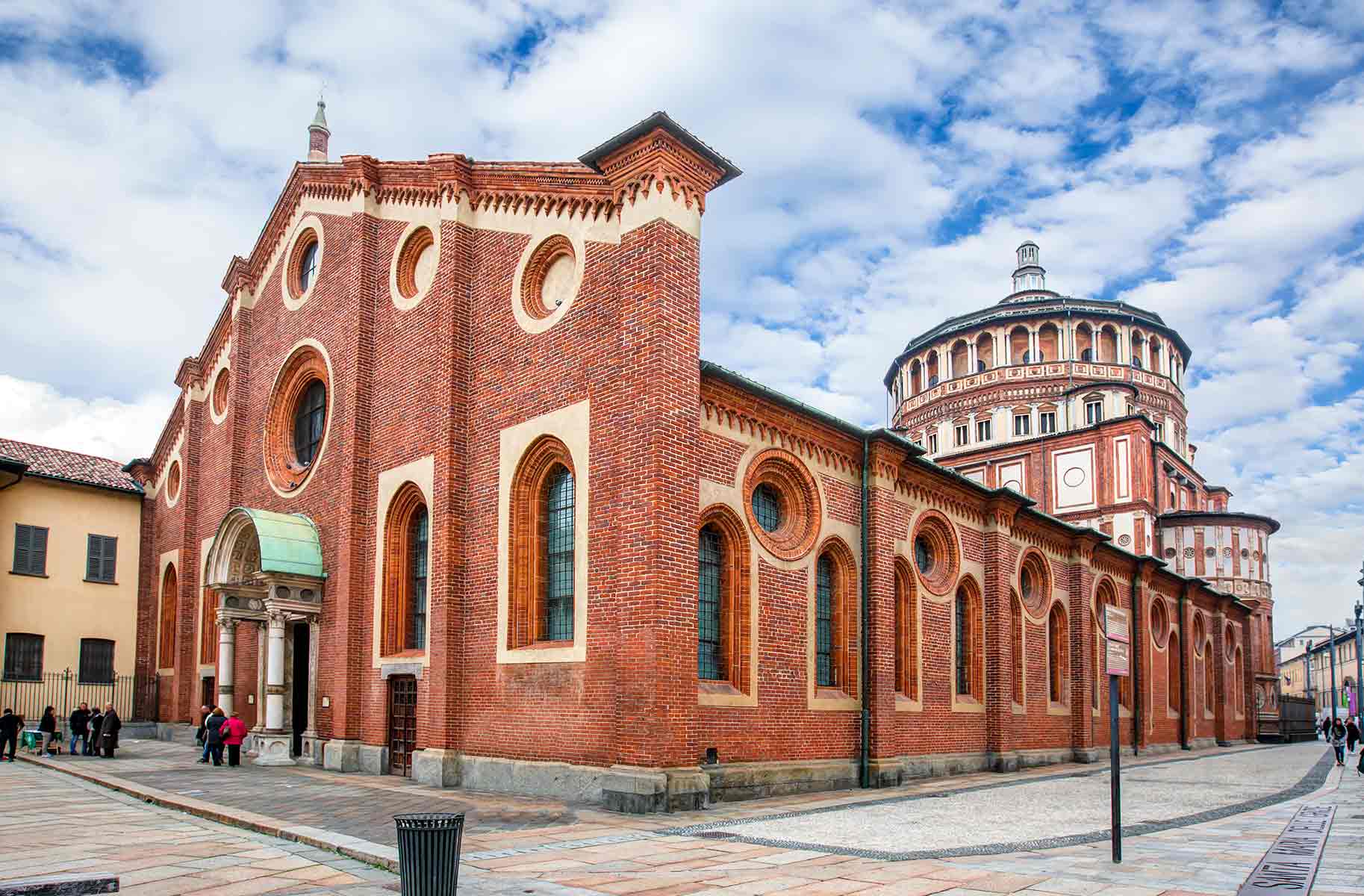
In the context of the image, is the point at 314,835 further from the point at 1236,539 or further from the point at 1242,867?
the point at 1236,539

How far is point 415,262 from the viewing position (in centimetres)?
2028

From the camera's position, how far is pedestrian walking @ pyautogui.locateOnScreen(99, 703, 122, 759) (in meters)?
21.7

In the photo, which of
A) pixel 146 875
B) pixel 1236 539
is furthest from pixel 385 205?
pixel 1236 539

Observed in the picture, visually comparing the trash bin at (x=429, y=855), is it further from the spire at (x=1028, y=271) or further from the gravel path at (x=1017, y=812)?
the spire at (x=1028, y=271)

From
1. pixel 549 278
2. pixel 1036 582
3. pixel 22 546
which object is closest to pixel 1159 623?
pixel 1036 582

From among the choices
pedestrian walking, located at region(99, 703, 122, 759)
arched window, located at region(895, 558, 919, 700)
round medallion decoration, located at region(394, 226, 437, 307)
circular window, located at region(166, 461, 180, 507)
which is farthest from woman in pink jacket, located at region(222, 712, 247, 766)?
arched window, located at region(895, 558, 919, 700)

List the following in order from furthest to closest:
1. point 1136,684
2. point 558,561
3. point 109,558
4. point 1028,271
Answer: point 1028,271 < point 1136,684 < point 109,558 < point 558,561

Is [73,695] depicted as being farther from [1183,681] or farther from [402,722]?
[1183,681]

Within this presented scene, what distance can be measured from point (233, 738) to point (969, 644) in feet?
50.6

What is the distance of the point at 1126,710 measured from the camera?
30953mm

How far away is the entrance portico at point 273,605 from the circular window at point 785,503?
9.13 meters

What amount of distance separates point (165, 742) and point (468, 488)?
563 inches

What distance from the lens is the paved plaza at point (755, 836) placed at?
30.1 feet

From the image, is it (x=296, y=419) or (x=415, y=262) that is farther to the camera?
(x=296, y=419)
